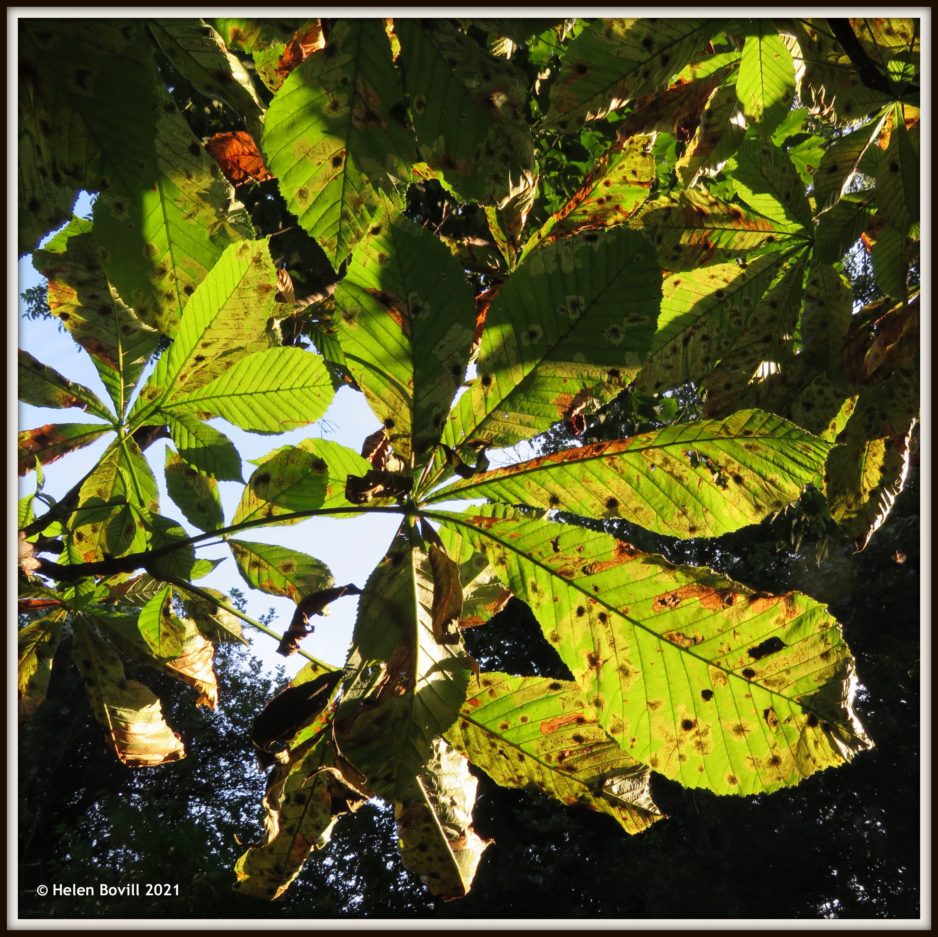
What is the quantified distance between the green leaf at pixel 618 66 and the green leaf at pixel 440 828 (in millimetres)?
655

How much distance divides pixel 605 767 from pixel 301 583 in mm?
435

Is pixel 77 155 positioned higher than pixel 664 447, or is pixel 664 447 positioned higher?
pixel 77 155

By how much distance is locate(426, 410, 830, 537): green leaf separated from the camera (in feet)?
2.04

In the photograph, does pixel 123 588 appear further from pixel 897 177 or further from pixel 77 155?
pixel 897 177

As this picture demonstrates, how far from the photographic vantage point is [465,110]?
24.4 inches

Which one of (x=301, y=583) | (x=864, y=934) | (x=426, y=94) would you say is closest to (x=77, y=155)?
(x=426, y=94)

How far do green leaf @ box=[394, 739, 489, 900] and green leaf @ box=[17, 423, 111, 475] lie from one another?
58cm

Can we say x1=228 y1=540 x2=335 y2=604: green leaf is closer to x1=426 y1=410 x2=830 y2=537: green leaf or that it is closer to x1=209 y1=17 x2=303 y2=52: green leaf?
x1=426 y1=410 x2=830 y2=537: green leaf

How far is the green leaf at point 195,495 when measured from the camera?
0.93m

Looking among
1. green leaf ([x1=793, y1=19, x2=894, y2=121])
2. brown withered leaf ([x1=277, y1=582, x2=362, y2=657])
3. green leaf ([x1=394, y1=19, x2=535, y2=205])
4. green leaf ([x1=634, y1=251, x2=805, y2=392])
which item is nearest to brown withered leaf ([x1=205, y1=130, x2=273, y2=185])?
green leaf ([x1=394, y1=19, x2=535, y2=205])

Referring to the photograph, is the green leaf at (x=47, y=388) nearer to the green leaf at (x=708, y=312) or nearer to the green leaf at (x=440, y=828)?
the green leaf at (x=440, y=828)

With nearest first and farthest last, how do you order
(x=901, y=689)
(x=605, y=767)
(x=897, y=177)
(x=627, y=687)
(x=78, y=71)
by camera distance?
(x=78, y=71)
(x=627, y=687)
(x=605, y=767)
(x=897, y=177)
(x=901, y=689)

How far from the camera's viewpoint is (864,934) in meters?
0.80

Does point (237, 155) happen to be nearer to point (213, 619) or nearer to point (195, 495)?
point (195, 495)
